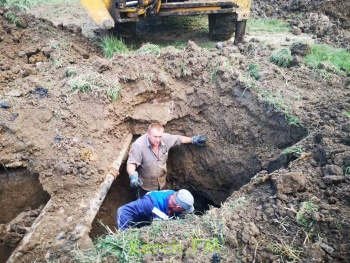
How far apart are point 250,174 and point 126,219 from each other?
1.75m

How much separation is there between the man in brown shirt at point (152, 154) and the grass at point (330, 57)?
2240mm

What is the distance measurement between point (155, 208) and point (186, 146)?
4.97 feet

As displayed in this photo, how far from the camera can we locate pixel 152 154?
5160 millimetres

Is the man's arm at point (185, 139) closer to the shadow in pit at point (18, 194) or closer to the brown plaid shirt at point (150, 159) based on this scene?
the brown plaid shirt at point (150, 159)

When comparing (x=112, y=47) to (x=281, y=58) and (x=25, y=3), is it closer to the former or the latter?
(x=281, y=58)

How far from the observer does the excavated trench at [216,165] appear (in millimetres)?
4688

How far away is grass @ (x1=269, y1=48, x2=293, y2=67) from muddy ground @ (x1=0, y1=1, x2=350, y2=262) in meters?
0.13

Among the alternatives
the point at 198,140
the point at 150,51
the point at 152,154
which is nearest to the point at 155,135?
the point at 152,154

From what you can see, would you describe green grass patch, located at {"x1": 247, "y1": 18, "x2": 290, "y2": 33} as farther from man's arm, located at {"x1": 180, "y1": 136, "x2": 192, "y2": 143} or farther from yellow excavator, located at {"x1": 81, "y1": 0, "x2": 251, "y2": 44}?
man's arm, located at {"x1": 180, "y1": 136, "x2": 192, "y2": 143}

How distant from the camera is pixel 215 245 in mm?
3328

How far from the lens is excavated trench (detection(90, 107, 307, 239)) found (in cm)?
469

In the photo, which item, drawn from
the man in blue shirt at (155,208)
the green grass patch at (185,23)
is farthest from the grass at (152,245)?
the green grass patch at (185,23)

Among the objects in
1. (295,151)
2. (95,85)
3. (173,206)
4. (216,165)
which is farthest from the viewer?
(216,165)

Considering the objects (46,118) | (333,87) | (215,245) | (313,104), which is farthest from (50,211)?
(333,87)
